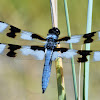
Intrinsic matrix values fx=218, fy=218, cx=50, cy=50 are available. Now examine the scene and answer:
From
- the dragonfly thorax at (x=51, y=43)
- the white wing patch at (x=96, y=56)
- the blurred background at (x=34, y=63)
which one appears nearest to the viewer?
the white wing patch at (x=96, y=56)

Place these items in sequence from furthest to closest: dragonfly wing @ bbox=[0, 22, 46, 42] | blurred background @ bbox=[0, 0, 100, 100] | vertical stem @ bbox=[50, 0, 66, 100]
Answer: blurred background @ bbox=[0, 0, 100, 100] < dragonfly wing @ bbox=[0, 22, 46, 42] < vertical stem @ bbox=[50, 0, 66, 100]

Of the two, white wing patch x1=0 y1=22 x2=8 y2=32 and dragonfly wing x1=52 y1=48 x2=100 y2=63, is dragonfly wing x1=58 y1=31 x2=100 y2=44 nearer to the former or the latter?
dragonfly wing x1=52 y1=48 x2=100 y2=63

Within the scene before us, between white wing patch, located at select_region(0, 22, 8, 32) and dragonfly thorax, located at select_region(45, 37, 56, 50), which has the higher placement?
white wing patch, located at select_region(0, 22, 8, 32)

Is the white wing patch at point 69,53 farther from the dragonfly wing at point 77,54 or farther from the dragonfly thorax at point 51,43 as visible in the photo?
the dragonfly thorax at point 51,43

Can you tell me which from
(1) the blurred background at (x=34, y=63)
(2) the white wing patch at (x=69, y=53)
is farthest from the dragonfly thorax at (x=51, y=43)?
(1) the blurred background at (x=34, y=63)

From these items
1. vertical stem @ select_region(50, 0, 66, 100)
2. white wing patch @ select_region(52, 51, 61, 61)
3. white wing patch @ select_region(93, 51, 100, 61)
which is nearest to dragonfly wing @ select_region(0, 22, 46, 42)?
white wing patch @ select_region(52, 51, 61, 61)

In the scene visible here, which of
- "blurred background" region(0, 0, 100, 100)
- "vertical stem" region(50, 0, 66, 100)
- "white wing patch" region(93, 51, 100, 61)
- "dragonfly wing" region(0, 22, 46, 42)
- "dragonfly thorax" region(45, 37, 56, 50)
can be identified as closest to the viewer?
"vertical stem" region(50, 0, 66, 100)

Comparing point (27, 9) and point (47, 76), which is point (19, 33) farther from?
point (27, 9)

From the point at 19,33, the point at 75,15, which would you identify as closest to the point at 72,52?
the point at 19,33

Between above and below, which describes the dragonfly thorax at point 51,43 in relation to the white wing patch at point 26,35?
below
